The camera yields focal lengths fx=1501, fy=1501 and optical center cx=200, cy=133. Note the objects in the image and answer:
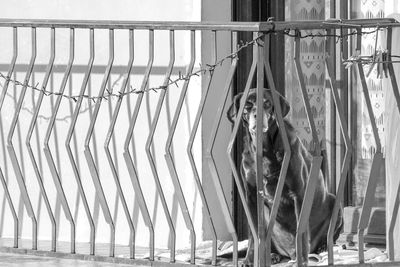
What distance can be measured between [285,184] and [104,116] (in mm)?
1831

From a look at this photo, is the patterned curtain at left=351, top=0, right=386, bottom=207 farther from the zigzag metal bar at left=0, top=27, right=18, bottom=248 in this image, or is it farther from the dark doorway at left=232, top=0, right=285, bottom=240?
the zigzag metal bar at left=0, top=27, right=18, bottom=248

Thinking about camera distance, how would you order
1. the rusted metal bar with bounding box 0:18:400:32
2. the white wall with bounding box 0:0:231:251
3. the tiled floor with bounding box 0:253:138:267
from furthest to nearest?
the white wall with bounding box 0:0:231:251
the tiled floor with bounding box 0:253:138:267
the rusted metal bar with bounding box 0:18:400:32

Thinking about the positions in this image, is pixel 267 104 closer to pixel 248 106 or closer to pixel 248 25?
pixel 248 106

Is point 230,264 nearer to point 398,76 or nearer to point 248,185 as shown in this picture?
point 248,185

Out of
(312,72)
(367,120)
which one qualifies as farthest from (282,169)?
(312,72)

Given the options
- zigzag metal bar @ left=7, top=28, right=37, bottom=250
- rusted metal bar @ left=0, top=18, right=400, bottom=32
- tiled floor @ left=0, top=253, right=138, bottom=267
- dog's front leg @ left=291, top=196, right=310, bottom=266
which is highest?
rusted metal bar @ left=0, top=18, right=400, bottom=32

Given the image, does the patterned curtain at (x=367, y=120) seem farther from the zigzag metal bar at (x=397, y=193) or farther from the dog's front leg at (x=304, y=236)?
the zigzag metal bar at (x=397, y=193)

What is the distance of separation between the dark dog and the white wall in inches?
31.4

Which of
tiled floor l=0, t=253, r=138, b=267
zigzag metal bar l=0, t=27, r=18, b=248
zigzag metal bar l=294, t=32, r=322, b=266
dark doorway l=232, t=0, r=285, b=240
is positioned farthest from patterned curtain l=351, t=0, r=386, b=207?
zigzag metal bar l=0, t=27, r=18, b=248

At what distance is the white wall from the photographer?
10.3 metres

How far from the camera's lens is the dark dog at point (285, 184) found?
9.30 meters

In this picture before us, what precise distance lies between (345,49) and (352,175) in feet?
2.83

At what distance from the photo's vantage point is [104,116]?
10.6m

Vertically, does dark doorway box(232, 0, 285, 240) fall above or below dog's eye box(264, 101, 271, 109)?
above
